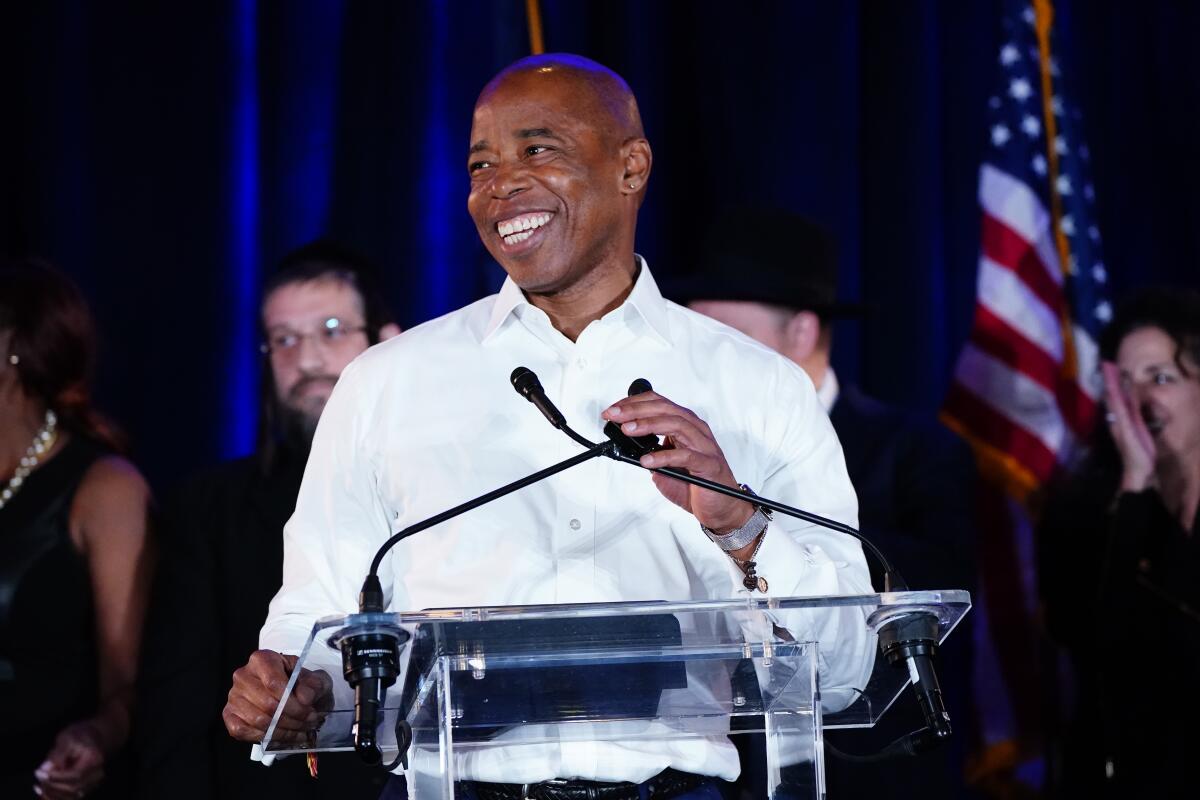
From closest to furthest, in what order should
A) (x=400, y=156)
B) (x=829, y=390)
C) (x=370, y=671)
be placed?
(x=370, y=671)
(x=829, y=390)
(x=400, y=156)

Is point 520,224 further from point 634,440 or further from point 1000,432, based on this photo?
point 1000,432

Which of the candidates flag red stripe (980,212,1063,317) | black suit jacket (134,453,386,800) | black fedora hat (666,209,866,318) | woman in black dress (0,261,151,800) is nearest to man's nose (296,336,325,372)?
black suit jacket (134,453,386,800)

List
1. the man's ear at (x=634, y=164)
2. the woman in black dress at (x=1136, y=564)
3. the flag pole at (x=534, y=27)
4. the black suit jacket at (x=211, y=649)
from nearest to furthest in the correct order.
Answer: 1. the man's ear at (x=634, y=164)
2. the black suit jacket at (x=211, y=649)
3. the woman in black dress at (x=1136, y=564)
4. the flag pole at (x=534, y=27)

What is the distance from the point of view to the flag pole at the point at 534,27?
431 centimetres

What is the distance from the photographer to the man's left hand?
1863 mm

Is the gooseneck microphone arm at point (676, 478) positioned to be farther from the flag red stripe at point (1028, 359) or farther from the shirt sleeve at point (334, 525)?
the flag red stripe at point (1028, 359)

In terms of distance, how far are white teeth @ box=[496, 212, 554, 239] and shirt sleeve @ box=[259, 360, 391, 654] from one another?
1.00 ft

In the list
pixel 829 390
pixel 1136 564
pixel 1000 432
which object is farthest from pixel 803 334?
pixel 1136 564

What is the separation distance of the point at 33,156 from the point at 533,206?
7.23ft

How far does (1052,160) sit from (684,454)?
9.60ft

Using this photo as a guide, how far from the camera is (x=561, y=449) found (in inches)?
92.4

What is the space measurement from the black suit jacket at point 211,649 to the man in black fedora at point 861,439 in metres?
1.14

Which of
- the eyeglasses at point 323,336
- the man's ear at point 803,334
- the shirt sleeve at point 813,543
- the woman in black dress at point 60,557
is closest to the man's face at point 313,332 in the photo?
the eyeglasses at point 323,336

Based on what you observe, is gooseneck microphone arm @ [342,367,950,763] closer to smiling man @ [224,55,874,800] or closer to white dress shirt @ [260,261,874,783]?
smiling man @ [224,55,874,800]
